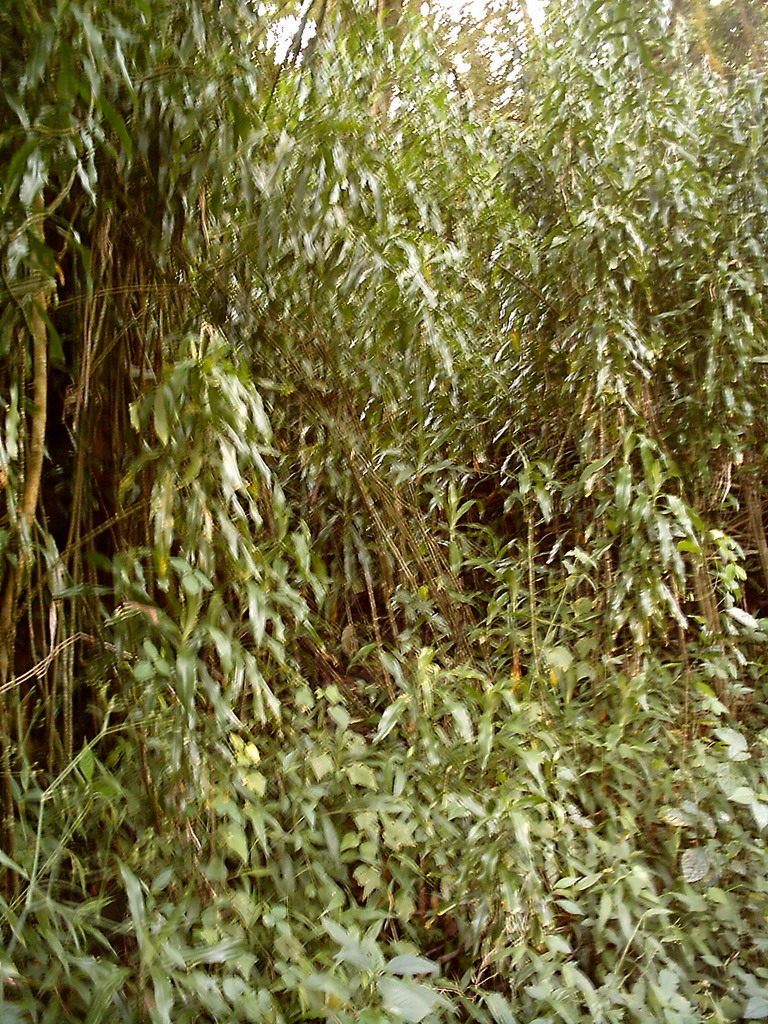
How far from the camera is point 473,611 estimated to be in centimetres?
203

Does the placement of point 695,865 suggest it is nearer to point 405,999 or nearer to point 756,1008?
point 756,1008

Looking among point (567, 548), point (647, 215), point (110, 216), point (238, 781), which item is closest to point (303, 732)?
point (238, 781)

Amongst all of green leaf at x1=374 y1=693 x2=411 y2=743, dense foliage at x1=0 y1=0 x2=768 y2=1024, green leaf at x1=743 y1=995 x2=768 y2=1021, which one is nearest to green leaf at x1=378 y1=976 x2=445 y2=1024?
dense foliage at x1=0 y1=0 x2=768 y2=1024

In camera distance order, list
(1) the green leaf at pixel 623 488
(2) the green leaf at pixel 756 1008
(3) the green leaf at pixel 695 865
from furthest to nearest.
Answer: (1) the green leaf at pixel 623 488 < (3) the green leaf at pixel 695 865 < (2) the green leaf at pixel 756 1008

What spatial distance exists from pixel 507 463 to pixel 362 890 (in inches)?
45.5

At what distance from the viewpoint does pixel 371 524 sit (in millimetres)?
1784

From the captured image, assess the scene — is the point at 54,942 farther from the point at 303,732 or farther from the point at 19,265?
the point at 19,265

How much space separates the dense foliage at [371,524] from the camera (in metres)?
1.16

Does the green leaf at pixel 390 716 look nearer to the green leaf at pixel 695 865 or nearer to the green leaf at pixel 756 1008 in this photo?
the green leaf at pixel 695 865

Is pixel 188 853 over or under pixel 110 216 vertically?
under

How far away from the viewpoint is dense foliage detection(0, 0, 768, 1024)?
1.16 metres

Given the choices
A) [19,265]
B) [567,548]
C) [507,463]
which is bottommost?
[567,548]

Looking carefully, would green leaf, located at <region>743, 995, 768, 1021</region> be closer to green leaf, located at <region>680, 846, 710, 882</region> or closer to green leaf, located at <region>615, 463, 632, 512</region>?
green leaf, located at <region>680, 846, 710, 882</region>

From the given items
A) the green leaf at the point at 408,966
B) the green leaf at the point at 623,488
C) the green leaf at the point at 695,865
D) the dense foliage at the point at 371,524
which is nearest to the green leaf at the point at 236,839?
the dense foliage at the point at 371,524
